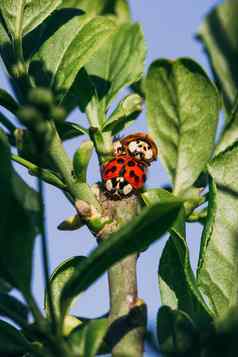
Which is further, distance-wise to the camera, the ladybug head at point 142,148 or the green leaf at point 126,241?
the ladybug head at point 142,148

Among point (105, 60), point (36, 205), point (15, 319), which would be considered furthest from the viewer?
point (105, 60)

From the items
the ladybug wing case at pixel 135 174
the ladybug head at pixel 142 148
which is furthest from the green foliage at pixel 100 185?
the ladybug head at pixel 142 148

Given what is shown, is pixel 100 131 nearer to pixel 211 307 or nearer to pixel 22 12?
pixel 22 12

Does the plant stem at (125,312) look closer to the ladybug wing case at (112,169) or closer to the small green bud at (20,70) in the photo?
the ladybug wing case at (112,169)

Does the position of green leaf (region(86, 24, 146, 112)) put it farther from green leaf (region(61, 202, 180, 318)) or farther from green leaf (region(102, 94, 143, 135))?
green leaf (region(61, 202, 180, 318))

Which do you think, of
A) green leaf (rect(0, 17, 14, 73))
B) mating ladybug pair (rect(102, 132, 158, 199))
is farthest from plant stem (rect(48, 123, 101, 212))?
green leaf (rect(0, 17, 14, 73))

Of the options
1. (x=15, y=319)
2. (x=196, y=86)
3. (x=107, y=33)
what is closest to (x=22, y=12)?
(x=107, y=33)
